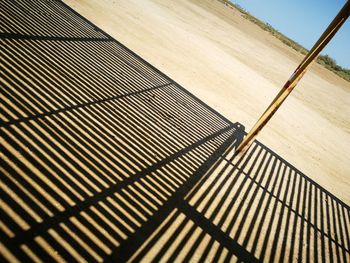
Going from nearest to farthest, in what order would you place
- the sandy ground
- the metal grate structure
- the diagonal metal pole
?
1. the metal grate structure
2. the diagonal metal pole
3. the sandy ground

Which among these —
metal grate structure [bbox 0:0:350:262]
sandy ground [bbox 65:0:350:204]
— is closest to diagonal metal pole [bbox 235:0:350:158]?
metal grate structure [bbox 0:0:350:262]

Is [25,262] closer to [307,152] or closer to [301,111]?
[307,152]

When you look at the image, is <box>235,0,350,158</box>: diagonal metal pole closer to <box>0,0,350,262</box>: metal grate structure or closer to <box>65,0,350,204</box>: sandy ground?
<box>0,0,350,262</box>: metal grate structure

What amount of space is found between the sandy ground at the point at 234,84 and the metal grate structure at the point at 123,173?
1.35m

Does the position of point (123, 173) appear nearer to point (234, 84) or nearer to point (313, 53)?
point (313, 53)

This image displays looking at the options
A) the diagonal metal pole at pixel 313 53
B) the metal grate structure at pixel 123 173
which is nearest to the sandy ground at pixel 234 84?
the metal grate structure at pixel 123 173

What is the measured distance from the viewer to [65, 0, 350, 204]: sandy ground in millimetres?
10180

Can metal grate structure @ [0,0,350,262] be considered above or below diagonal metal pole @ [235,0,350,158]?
below

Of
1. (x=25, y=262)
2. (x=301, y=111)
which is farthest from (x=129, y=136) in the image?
(x=301, y=111)

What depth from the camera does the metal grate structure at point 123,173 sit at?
381 cm

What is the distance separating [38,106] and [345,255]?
673 cm

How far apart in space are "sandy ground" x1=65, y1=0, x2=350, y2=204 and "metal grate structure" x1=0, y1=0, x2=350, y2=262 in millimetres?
1355

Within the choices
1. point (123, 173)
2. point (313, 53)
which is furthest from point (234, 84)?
point (123, 173)

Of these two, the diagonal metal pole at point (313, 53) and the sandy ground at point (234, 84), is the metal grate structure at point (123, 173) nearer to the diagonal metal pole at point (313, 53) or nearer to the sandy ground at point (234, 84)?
the diagonal metal pole at point (313, 53)
